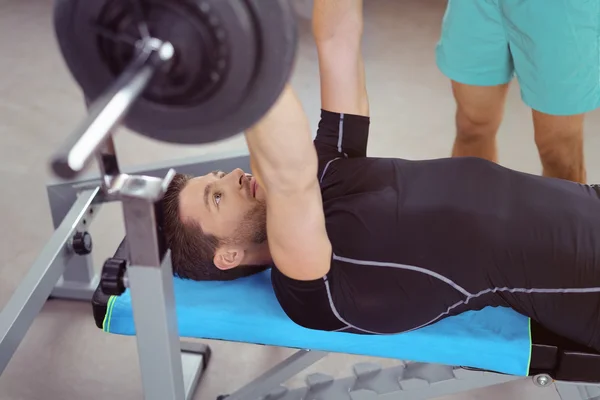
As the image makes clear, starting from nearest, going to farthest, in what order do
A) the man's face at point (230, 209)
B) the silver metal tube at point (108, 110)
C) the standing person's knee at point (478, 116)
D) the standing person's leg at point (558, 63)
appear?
the silver metal tube at point (108, 110) < the man's face at point (230, 209) < the standing person's leg at point (558, 63) < the standing person's knee at point (478, 116)

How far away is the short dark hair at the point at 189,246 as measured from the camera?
1.44 m

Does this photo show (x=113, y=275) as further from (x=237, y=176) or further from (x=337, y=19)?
(x=337, y=19)

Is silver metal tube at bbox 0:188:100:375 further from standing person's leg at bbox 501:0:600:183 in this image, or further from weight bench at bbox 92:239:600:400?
standing person's leg at bbox 501:0:600:183

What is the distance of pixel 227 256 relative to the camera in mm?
1427

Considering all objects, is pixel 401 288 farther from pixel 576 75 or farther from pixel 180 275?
pixel 576 75

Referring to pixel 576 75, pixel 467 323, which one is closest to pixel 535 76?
pixel 576 75

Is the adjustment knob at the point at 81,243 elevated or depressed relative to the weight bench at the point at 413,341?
elevated

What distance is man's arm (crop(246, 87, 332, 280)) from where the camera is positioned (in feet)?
3.22

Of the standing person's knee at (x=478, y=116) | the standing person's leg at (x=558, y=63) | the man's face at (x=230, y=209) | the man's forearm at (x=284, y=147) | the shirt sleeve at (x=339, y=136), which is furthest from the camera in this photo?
the standing person's knee at (x=478, y=116)

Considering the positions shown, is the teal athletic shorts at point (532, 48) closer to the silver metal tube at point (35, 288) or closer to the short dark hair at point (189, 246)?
the short dark hair at point (189, 246)

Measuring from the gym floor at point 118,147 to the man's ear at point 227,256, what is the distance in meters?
0.60

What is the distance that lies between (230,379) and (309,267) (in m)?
0.81

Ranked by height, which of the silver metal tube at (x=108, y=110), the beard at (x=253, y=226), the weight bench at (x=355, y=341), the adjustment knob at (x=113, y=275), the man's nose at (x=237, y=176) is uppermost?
the silver metal tube at (x=108, y=110)

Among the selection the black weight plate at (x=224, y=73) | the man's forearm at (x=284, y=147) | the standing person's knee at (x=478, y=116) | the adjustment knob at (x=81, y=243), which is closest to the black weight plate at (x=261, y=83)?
the black weight plate at (x=224, y=73)
